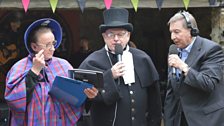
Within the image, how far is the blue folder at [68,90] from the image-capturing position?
9.25 feet

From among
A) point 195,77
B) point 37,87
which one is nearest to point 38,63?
point 37,87

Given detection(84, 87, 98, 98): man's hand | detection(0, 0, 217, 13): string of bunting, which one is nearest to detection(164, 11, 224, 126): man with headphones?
detection(84, 87, 98, 98): man's hand

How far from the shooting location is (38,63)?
2793 mm

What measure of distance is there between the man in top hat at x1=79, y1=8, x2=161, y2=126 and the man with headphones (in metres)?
0.25

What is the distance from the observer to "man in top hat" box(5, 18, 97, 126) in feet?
9.24

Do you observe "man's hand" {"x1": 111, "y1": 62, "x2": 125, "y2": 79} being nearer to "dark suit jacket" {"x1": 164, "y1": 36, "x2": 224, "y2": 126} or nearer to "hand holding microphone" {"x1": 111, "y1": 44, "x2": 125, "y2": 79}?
"hand holding microphone" {"x1": 111, "y1": 44, "x2": 125, "y2": 79}

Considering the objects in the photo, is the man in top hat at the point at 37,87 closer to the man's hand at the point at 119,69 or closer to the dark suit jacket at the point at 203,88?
the man's hand at the point at 119,69

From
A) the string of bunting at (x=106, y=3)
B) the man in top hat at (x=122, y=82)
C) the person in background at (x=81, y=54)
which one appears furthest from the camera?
the person in background at (x=81, y=54)

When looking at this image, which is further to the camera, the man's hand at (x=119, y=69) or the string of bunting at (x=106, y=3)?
the string of bunting at (x=106, y=3)

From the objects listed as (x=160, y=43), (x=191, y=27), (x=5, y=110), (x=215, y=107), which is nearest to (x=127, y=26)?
(x=191, y=27)

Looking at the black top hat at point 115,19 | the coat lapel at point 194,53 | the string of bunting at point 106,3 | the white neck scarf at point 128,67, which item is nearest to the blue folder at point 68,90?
the white neck scarf at point 128,67

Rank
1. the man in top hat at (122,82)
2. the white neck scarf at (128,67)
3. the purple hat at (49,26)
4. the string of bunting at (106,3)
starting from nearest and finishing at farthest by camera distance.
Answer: the purple hat at (49,26) → the man in top hat at (122,82) → the white neck scarf at (128,67) → the string of bunting at (106,3)

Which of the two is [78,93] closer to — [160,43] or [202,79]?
[202,79]

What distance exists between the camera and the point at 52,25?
3049 millimetres
